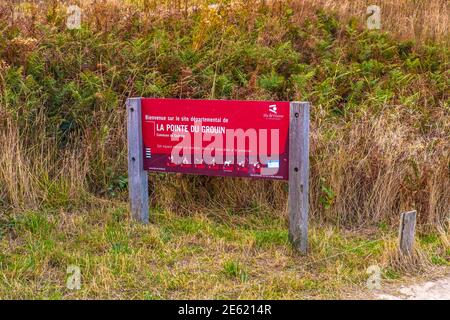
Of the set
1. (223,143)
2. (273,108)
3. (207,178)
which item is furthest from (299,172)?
(207,178)

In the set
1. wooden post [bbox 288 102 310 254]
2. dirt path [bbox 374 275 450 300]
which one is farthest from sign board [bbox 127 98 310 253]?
dirt path [bbox 374 275 450 300]

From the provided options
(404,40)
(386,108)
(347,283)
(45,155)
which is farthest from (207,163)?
(404,40)

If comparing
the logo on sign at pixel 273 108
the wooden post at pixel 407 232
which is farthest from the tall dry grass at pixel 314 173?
the logo on sign at pixel 273 108

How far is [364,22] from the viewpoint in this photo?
11.6 metres

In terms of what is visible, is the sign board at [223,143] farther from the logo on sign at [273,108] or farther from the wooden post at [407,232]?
the wooden post at [407,232]

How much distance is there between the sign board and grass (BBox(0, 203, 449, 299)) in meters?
0.29

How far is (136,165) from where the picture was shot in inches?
250

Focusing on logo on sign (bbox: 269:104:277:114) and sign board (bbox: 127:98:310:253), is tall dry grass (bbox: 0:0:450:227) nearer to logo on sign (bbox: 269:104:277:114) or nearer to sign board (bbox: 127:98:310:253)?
sign board (bbox: 127:98:310:253)

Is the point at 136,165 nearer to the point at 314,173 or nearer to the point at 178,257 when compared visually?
the point at 178,257

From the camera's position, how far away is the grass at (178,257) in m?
5.04

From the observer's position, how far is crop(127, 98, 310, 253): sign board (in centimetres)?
572

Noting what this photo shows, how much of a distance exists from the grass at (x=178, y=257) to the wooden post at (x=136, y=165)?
16 centimetres

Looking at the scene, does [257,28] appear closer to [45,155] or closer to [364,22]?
[364,22]

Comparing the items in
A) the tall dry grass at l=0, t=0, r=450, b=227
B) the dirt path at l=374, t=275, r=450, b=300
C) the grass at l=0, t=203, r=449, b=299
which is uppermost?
the tall dry grass at l=0, t=0, r=450, b=227
